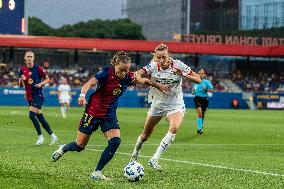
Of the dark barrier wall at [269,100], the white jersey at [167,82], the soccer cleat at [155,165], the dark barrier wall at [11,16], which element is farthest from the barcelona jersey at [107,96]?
the dark barrier wall at [269,100]

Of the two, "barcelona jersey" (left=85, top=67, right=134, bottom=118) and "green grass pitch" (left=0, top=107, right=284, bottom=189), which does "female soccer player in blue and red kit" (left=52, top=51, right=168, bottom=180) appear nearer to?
"barcelona jersey" (left=85, top=67, right=134, bottom=118)

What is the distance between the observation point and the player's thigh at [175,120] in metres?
14.1

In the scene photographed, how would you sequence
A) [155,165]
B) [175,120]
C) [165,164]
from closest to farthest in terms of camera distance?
1. [155,165]
2. [175,120]
3. [165,164]

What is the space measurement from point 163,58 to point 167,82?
0.64m

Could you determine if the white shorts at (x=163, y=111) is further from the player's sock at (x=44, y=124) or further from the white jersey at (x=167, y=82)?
the player's sock at (x=44, y=124)

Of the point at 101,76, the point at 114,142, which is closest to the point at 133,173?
the point at 114,142

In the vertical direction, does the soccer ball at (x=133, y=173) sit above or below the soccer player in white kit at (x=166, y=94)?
below

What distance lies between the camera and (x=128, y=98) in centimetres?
6244

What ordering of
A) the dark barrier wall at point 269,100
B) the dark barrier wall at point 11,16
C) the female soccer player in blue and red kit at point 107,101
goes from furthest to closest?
the dark barrier wall at point 269,100, the dark barrier wall at point 11,16, the female soccer player in blue and red kit at point 107,101

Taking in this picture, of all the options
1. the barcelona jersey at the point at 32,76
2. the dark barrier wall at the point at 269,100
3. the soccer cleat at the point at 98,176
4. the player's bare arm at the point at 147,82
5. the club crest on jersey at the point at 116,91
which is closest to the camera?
the soccer cleat at the point at 98,176

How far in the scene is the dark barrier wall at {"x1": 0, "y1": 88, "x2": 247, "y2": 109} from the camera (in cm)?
5897

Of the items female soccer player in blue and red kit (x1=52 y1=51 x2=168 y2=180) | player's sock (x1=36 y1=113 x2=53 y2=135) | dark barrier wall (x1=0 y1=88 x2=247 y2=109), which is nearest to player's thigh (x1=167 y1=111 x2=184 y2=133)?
female soccer player in blue and red kit (x1=52 y1=51 x2=168 y2=180)

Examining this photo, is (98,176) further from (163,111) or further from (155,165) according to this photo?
(163,111)

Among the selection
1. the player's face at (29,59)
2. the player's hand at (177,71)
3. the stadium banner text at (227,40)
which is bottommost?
the player's hand at (177,71)
